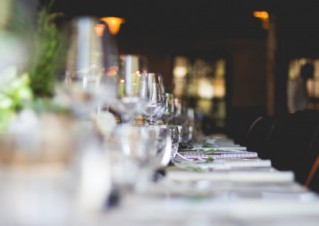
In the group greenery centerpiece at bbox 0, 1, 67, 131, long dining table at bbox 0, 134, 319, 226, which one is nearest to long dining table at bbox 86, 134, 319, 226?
long dining table at bbox 0, 134, 319, 226

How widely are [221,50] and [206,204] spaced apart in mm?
9768

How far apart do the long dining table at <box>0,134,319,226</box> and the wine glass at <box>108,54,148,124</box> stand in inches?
9.1

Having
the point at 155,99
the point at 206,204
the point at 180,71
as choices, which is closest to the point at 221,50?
the point at 180,71

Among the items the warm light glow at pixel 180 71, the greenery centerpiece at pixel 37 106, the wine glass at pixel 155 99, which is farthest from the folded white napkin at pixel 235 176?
the warm light glow at pixel 180 71

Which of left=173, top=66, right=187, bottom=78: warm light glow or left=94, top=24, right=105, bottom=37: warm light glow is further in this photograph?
left=173, top=66, right=187, bottom=78: warm light glow

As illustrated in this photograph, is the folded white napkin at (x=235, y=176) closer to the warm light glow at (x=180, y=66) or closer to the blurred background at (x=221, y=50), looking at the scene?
the blurred background at (x=221, y=50)

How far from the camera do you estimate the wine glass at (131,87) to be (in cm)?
158

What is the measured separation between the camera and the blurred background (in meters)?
9.22

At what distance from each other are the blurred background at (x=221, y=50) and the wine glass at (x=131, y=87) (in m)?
7.03

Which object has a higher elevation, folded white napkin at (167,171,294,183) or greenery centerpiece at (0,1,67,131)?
greenery centerpiece at (0,1,67,131)

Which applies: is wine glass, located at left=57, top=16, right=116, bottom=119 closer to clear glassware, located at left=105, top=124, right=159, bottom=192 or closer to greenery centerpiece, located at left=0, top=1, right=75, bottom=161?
greenery centerpiece, located at left=0, top=1, right=75, bottom=161

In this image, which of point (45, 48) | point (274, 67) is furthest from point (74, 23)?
point (274, 67)

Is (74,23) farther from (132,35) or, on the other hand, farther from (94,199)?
(132,35)

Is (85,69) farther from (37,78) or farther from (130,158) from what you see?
(130,158)
